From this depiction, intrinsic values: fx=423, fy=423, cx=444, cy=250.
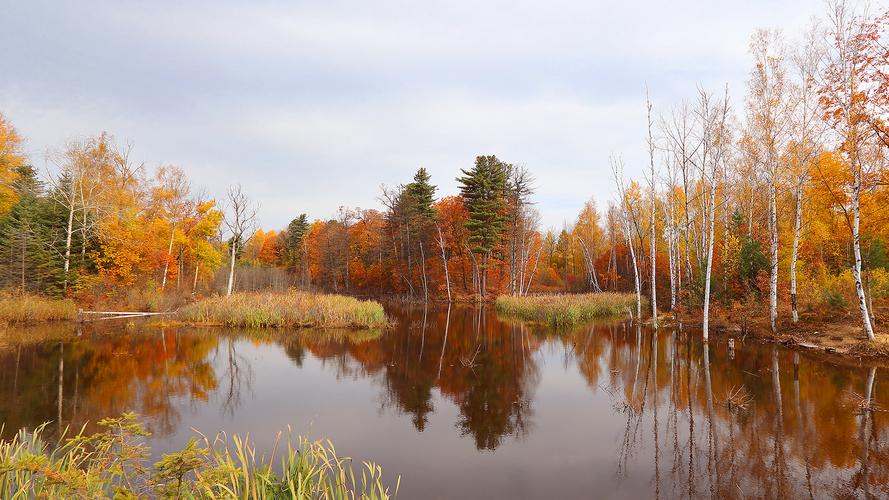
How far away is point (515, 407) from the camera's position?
28.6ft

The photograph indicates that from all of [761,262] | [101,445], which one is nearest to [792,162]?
[761,262]

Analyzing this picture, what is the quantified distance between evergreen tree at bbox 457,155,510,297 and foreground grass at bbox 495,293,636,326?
9.92 m

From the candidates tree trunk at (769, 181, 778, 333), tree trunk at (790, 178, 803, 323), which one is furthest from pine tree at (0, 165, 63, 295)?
tree trunk at (790, 178, 803, 323)

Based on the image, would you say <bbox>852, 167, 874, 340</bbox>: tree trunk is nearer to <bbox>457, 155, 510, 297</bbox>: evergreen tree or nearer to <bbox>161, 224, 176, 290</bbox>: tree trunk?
<bbox>457, 155, 510, 297</bbox>: evergreen tree

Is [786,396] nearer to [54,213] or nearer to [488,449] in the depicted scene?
[488,449]

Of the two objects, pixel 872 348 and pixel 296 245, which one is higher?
pixel 296 245

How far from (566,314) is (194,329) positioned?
17802 millimetres

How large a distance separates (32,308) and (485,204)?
30.1 m

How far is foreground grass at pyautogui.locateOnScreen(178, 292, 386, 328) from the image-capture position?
1975 centimetres

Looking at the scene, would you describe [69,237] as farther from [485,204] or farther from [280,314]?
[485,204]

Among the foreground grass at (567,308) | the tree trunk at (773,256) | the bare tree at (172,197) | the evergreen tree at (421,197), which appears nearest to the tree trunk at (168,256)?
the bare tree at (172,197)

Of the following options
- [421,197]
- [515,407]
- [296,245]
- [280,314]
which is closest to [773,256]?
[515,407]

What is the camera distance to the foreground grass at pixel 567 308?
878 inches

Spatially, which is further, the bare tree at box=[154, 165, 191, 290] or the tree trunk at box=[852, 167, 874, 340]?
the bare tree at box=[154, 165, 191, 290]
